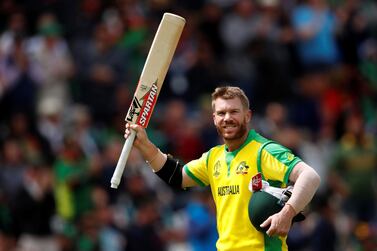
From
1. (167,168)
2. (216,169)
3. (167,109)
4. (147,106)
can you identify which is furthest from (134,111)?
(167,109)

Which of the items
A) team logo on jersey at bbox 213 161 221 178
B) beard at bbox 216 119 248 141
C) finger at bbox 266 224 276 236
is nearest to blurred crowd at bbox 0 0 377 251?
team logo on jersey at bbox 213 161 221 178

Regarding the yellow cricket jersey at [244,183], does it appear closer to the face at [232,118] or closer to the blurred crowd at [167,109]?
the face at [232,118]

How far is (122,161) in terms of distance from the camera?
Answer: 28.8ft

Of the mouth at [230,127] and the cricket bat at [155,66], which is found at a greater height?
the cricket bat at [155,66]

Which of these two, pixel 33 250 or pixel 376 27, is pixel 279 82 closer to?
pixel 376 27

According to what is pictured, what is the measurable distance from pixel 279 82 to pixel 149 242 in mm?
4715

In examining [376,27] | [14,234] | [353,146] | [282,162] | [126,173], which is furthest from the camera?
[376,27]

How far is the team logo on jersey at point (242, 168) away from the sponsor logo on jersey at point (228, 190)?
12 cm

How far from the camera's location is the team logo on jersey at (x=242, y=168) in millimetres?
8602

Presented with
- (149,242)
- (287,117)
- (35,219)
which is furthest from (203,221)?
(287,117)

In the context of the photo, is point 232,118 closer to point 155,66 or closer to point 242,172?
point 242,172

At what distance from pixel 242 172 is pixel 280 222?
70 cm

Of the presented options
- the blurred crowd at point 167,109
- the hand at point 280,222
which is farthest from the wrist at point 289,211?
the blurred crowd at point 167,109

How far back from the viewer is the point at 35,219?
1471 centimetres
